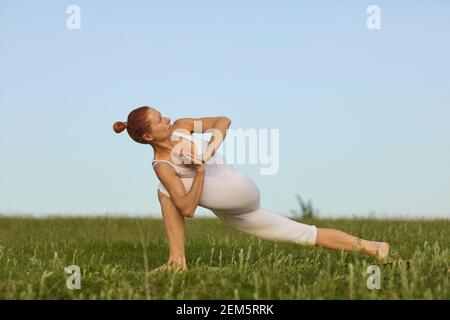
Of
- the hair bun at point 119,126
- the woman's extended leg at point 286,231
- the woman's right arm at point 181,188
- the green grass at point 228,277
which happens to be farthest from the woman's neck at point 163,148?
the green grass at point 228,277

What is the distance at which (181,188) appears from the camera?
6.86 metres

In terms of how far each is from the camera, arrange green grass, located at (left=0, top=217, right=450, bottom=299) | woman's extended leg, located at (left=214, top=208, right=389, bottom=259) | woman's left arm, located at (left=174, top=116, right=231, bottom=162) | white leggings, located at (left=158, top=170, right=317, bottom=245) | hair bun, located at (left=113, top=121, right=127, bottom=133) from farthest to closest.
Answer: woman's extended leg, located at (left=214, top=208, right=389, bottom=259) < hair bun, located at (left=113, top=121, right=127, bottom=133) < white leggings, located at (left=158, top=170, right=317, bottom=245) < woman's left arm, located at (left=174, top=116, right=231, bottom=162) < green grass, located at (left=0, top=217, right=450, bottom=299)

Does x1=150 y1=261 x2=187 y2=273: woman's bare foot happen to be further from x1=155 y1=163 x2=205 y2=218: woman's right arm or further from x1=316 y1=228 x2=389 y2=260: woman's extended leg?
x1=316 y1=228 x2=389 y2=260: woman's extended leg

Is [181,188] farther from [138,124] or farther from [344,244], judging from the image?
[344,244]

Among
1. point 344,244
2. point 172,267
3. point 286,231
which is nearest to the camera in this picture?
point 172,267

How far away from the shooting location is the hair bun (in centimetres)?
701

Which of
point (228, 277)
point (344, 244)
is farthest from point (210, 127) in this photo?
point (344, 244)

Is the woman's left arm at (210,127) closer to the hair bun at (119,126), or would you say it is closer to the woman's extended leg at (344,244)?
the hair bun at (119,126)

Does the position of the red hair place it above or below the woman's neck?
above

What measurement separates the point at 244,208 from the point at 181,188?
0.76m

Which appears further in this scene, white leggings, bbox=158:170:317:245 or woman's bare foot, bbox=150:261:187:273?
white leggings, bbox=158:170:317:245

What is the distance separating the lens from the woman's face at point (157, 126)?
678 cm

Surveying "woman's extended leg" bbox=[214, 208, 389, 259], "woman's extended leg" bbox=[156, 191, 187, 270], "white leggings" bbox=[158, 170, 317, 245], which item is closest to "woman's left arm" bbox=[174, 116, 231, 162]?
"white leggings" bbox=[158, 170, 317, 245]

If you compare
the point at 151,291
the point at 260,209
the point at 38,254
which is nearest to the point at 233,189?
the point at 260,209
